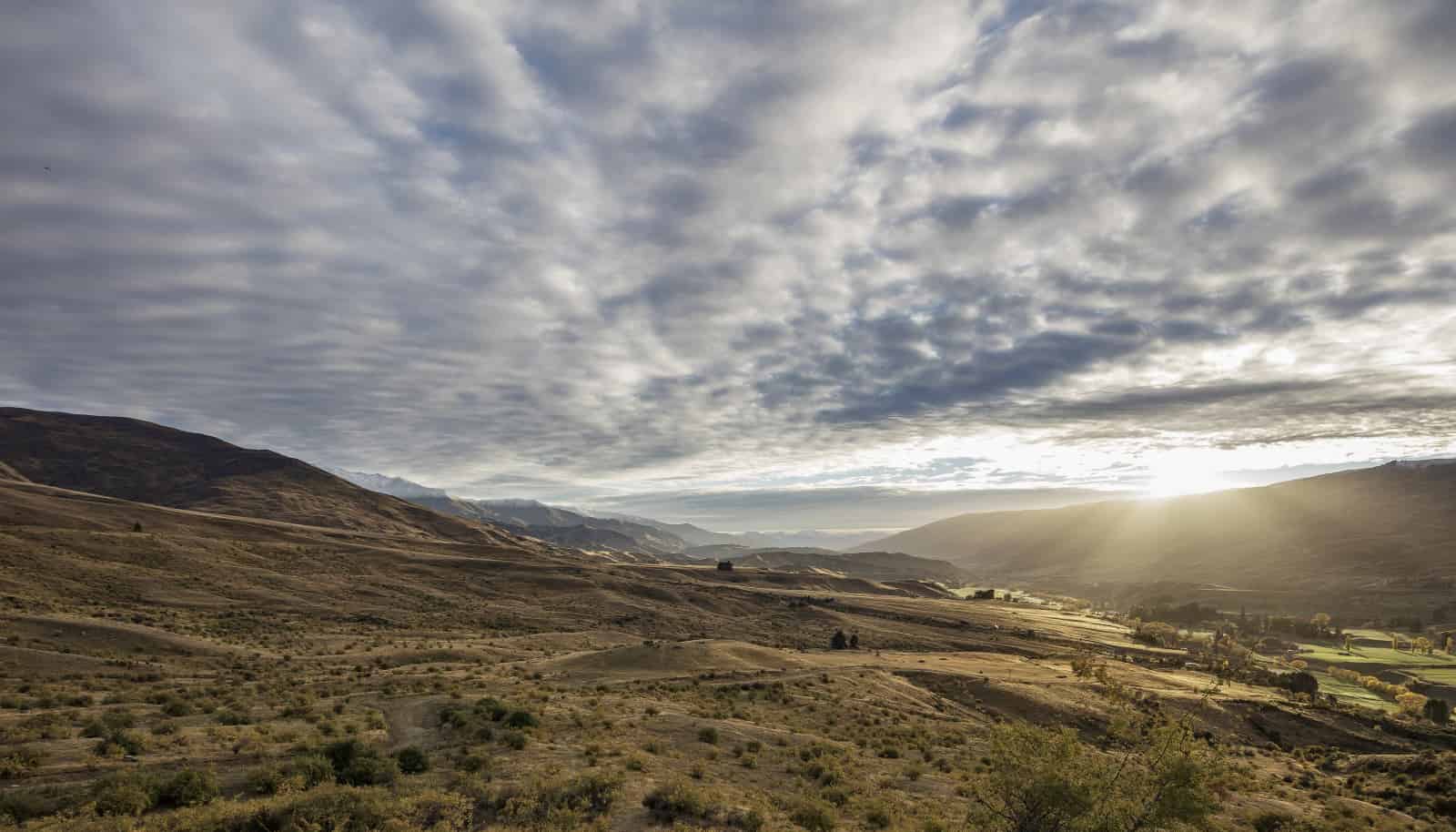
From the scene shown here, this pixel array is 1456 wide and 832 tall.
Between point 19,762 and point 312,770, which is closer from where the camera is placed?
point 19,762

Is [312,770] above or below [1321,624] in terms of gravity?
above

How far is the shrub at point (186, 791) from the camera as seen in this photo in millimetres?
15602

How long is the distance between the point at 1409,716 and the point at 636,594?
99.1m

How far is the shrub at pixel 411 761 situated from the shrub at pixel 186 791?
4.82m

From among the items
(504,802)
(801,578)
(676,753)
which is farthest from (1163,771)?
(801,578)

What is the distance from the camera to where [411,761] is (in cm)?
1969

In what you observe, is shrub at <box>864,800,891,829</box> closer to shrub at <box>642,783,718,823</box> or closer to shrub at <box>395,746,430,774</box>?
shrub at <box>642,783,718,823</box>

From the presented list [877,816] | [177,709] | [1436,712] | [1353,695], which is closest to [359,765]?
[177,709]

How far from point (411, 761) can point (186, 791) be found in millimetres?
5779

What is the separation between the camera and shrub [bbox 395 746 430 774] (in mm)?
19484

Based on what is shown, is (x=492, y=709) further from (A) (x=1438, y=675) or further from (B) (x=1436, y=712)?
(A) (x=1438, y=675)

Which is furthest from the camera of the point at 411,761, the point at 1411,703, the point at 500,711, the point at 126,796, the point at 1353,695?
the point at 1353,695

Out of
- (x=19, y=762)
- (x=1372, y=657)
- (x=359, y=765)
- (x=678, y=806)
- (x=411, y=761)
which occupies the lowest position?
(x=1372, y=657)

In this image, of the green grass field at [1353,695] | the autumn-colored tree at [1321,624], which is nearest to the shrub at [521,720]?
the green grass field at [1353,695]
